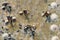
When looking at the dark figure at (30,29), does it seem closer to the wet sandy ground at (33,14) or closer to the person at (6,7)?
the wet sandy ground at (33,14)

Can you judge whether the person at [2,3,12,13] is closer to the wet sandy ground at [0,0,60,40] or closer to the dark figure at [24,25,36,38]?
the wet sandy ground at [0,0,60,40]

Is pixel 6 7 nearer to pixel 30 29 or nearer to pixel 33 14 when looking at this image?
pixel 33 14

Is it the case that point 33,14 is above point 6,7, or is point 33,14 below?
below

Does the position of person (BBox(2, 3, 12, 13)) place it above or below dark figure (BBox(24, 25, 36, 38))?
above

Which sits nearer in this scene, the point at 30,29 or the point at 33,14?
the point at 30,29

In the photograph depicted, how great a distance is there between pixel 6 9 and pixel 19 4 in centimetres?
31

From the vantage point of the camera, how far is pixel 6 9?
13.5 feet

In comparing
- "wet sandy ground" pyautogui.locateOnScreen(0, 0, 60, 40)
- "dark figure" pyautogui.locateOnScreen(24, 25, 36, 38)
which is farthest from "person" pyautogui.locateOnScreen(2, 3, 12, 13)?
"dark figure" pyautogui.locateOnScreen(24, 25, 36, 38)

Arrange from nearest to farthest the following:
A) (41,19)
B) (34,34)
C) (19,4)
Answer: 1. (34,34)
2. (41,19)
3. (19,4)

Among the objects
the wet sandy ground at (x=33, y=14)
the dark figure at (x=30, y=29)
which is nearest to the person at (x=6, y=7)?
the wet sandy ground at (x=33, y=14)

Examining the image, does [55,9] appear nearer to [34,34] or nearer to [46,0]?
[46,0]

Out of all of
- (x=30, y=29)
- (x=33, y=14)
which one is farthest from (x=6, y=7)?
(x=30, y=29)

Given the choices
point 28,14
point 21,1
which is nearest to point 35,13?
point 28,14

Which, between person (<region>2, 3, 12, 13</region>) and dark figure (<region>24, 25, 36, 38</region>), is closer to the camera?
dark figure (<region>24, 25, 36, 38</region>)
